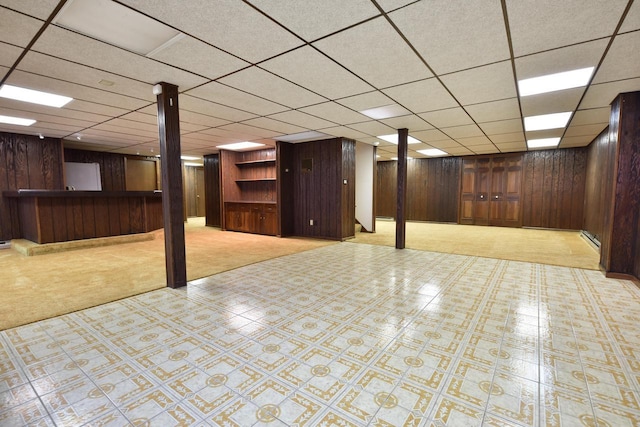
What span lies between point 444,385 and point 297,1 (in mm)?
2805

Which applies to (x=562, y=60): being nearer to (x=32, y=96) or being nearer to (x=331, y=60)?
(x=331, y=60)

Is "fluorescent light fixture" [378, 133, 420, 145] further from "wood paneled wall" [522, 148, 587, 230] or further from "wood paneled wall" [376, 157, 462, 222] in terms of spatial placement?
"wood paneled wall" [522, 148, 587, 230]

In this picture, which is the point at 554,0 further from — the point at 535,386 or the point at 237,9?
the point at 535,386

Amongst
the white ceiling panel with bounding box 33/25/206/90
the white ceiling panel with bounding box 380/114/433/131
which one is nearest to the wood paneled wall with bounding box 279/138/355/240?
the white ceiling panel with bounding box 380/114/433/131

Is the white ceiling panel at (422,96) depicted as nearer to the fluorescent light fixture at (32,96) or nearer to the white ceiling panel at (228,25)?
the white ceiling panel at (228,25)

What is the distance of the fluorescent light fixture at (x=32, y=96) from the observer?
153 inches

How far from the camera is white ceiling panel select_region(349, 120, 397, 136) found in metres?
5.88

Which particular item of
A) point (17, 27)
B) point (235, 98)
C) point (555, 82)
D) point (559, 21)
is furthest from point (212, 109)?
point (555, 82)

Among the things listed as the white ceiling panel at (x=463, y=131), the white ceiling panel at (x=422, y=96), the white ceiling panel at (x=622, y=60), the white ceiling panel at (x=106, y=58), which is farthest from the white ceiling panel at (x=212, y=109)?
the white ceiling panel at (x=622, y=60)

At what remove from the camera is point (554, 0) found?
81.1 inches

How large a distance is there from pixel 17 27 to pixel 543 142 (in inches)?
410

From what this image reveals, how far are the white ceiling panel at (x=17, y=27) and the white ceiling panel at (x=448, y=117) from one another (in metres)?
4.94

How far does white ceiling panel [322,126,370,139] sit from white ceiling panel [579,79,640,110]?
3872 millimetres

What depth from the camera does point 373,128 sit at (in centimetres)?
627
